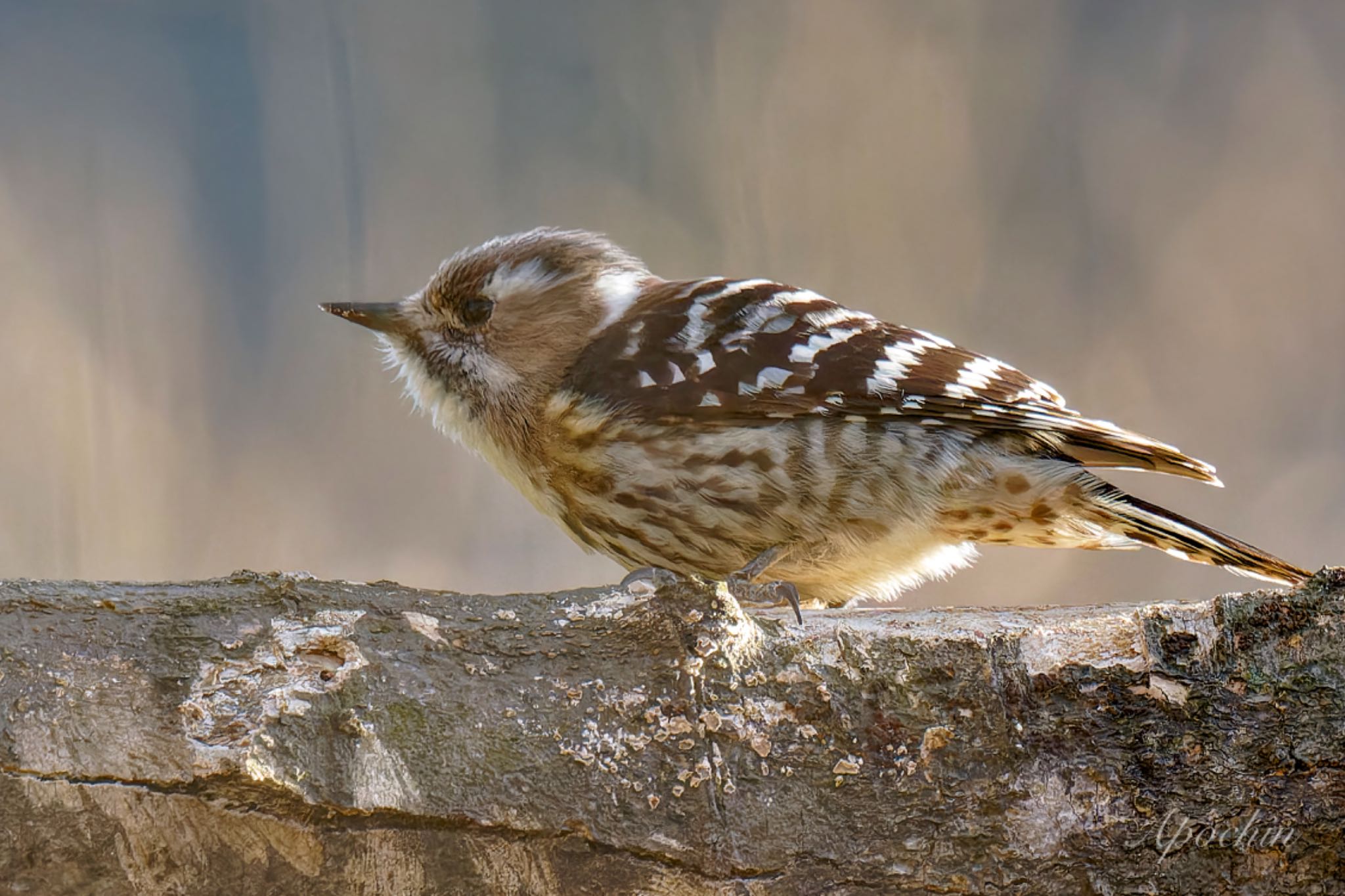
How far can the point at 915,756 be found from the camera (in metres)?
1.11

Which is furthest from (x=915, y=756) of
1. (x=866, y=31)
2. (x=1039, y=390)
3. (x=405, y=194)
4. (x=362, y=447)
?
(x=866, y=31)

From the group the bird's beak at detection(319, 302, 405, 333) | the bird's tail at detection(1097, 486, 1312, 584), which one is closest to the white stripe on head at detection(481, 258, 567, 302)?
the bird's beak at detection(319, 302, 405, 333)

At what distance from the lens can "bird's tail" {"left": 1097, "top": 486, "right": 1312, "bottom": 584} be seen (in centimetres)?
194

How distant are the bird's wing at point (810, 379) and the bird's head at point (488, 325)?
0.28ft

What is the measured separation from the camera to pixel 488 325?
2230 millimetres

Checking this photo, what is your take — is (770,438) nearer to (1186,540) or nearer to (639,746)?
(1186,540)

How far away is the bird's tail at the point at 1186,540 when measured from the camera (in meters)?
1.94

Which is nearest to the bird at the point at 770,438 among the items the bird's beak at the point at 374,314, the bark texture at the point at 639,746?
the bird's beak at the point at 374,314

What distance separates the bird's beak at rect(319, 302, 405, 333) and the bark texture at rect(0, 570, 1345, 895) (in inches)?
42.7

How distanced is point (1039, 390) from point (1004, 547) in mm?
1094

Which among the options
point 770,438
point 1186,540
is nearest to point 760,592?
point 770,438

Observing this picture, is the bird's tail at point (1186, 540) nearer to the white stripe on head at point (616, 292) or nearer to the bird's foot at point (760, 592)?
the bird's foot at point (760, 592)

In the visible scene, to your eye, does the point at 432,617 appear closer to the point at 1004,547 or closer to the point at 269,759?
the point at 269,759

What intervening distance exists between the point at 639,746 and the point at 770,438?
3.06ft
